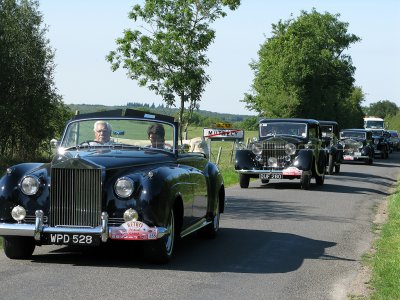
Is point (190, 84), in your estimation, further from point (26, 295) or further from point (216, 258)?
point (26, 295)

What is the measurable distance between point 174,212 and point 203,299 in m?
2.41

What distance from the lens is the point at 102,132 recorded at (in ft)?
35.5

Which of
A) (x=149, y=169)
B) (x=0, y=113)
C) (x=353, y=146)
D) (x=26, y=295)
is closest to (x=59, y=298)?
(x=26, y=295)

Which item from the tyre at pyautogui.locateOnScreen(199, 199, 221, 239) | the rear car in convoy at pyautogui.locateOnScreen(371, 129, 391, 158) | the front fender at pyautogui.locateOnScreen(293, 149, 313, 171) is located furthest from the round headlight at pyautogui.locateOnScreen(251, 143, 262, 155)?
the rear car in convoy at pyautogui.locateOnScreen(371, 129, 391, 158)

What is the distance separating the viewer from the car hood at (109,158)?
30.3 feet

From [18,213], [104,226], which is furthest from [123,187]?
[18,213]

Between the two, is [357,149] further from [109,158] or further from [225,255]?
[109,158]

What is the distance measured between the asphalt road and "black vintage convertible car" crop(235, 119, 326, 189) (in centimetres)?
733

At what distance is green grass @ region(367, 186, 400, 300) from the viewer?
8414 millimetres

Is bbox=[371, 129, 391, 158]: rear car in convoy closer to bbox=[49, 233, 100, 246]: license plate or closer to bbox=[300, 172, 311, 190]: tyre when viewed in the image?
bbox=[300, 172, 311, 190]: tyre

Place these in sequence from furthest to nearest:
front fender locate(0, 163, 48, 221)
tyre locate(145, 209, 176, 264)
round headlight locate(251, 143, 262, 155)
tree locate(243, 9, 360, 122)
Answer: tree locate(243, 9, 360, 122) → round headlight locate(251, 143, 262, 155) → tyre locate(145, 209, 176, 264) → front fender locate(0, 163, 48, 221)

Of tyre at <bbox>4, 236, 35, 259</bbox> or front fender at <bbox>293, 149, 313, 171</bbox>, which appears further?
front fender at <bbox>293, 149, 313, 171</bbox>

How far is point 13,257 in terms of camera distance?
32.0ft

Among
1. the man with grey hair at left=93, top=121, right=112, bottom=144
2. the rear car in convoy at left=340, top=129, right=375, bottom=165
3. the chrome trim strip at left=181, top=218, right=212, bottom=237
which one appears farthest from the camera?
the rear car in convoy at left=340, top=129, right=375, bottom=165
